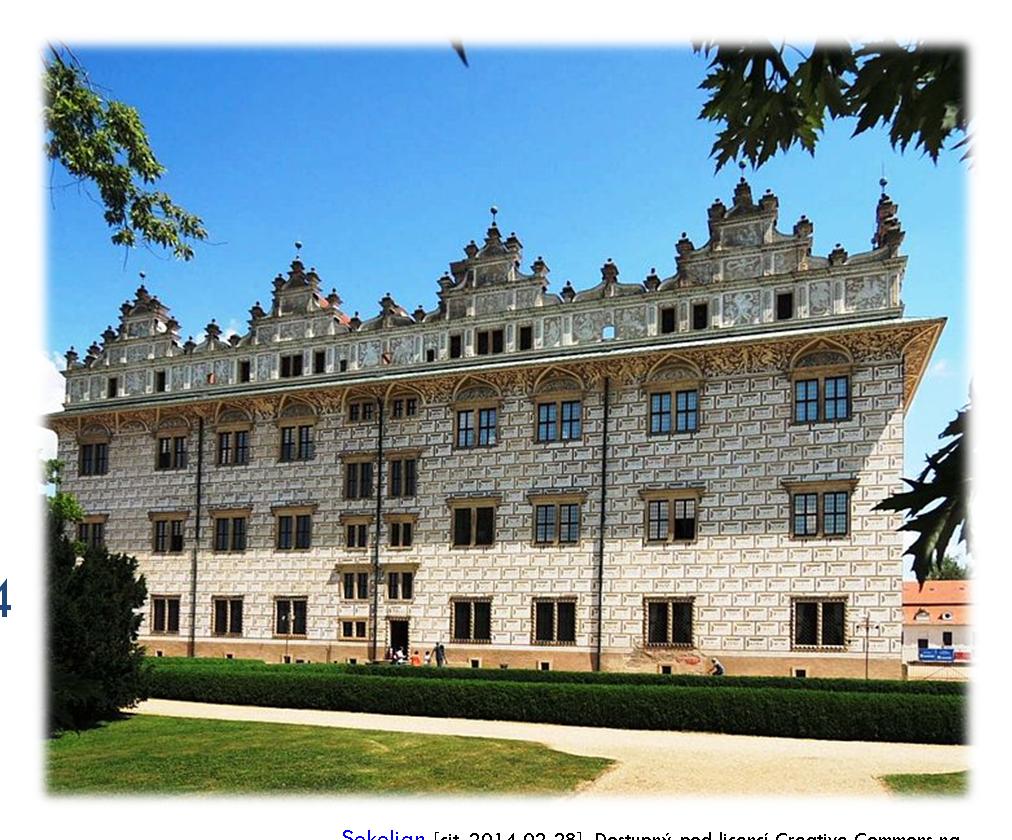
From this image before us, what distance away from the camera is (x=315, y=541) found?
28.9 meters

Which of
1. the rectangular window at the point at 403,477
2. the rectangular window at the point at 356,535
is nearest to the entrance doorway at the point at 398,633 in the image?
the rectangular window at the point at 356,535

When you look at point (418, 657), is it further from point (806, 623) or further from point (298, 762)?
point (298, 762)

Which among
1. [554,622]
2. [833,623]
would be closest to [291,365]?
[554,622]

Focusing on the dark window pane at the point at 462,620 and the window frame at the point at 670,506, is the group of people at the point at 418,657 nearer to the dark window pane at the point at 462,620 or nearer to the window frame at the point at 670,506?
the dark window pane at the point at 462,620

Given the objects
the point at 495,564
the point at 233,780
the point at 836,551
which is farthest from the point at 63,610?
the point at 836,551

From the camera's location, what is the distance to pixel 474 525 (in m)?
27.0

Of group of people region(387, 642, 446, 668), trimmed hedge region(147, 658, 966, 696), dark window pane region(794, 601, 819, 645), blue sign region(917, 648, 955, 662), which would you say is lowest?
blue sign region(917, 648, 955, 662)

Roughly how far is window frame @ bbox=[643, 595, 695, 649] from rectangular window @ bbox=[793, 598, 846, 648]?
8.33 feet

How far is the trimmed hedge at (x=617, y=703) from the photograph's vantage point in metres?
16.0

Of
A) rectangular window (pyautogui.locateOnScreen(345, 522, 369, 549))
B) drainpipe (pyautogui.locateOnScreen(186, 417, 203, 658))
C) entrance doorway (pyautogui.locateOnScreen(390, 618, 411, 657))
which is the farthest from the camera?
drainpipe (pyautogui.locateOnScreen(186, 417, 203, 658))

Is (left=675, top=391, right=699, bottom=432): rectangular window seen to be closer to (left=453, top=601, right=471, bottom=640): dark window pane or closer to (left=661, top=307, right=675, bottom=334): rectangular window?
(left=661, top=307, right=675, bottom=334): rectangular window

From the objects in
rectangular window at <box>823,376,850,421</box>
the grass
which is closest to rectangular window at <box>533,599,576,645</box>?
rectangular window at <box>823,376,850,421</box>

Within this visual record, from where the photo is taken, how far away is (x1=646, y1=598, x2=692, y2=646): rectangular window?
24.4 m

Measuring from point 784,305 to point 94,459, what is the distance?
2366cm
